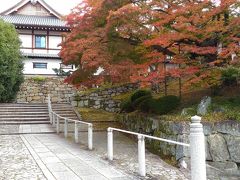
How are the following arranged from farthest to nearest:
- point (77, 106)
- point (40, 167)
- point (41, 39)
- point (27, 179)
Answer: point (41, 39) → point (77, 106) → point (40, 167) → point (27, 179)

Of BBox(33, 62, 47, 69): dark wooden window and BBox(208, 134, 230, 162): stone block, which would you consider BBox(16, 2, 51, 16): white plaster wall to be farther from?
BBox(208, 134, 230, 162): stone block

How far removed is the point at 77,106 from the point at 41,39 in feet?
46.3

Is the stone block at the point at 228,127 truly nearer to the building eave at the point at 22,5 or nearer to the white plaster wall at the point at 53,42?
the white plaster wall at the point at 53,42

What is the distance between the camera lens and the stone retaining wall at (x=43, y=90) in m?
32.4

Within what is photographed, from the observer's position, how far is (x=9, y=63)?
25922 mm

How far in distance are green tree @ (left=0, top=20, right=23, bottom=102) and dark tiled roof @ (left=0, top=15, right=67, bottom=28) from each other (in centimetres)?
965

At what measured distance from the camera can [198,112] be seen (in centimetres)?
1264

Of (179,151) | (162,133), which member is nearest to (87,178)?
(179,151)

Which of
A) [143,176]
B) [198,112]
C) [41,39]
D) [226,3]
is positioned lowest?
A: [143,176]

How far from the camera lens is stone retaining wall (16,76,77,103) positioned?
32.4 m

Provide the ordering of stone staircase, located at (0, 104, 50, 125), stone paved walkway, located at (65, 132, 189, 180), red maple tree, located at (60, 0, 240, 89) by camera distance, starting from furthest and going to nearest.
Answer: stone staircase, located at (0, 104, 50, 125) → red maple tree, located at (60, 0, 240, 89) → stone paved walkway, located at (65, 132, 189, 180)

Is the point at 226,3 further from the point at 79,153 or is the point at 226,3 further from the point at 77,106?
the point at 77,106

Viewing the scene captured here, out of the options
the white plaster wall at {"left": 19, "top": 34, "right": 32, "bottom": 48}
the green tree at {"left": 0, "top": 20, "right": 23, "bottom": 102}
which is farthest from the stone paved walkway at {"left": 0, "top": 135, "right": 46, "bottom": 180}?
the white plaster wall at {"left": 19, "top": 34, "right": 32, "bottom": 48}

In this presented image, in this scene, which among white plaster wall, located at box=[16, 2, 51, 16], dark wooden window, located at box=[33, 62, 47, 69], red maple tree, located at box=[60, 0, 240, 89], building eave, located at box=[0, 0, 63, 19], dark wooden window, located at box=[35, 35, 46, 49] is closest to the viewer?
red maple tree, located at box=[60, 0, 240, 89]
